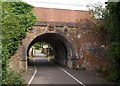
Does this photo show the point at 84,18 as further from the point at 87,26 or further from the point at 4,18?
the point at 4,18

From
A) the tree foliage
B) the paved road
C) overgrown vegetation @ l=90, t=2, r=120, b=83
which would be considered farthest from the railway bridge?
the tree foliage

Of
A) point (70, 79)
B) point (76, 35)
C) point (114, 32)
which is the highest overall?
point (76, 35)

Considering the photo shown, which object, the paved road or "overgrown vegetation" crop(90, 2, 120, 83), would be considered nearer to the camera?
"overgrown vegetation" crop(90, 2, 120, 83)

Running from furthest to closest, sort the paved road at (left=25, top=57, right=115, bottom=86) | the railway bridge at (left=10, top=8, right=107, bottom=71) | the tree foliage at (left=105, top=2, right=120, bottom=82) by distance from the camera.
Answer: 1. the railway bridge at (left=10, top=8, right=107, bottom=71)
2. the paved road at (left=25, top=57, right=115, bottom=86)
3. the tree foliage at (left=105, top=2, right=120, bottom=82)

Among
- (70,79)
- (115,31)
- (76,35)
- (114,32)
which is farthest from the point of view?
(76,35)

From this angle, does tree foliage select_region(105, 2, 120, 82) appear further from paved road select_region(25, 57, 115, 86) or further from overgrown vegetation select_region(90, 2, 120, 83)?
paved road select_region(25, 57, 115, 86)

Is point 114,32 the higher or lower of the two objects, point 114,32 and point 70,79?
the higher

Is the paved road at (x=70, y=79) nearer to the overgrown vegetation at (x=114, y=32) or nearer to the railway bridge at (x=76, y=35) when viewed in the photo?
the overgrown vegetation at (x=114, y=32)

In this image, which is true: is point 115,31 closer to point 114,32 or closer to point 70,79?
point 114,32

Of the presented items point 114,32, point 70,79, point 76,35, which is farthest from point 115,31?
point 76,35

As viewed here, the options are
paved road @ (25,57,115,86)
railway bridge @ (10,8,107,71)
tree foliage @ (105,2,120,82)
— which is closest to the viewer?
tree foliage @ (105,2,120,82)

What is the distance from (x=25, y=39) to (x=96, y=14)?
728 cm

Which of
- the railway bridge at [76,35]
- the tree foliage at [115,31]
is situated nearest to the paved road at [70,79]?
the tree foliage at [115,31]

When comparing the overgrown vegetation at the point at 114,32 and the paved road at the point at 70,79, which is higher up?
the overgrown vegetation at the point at 114,32
